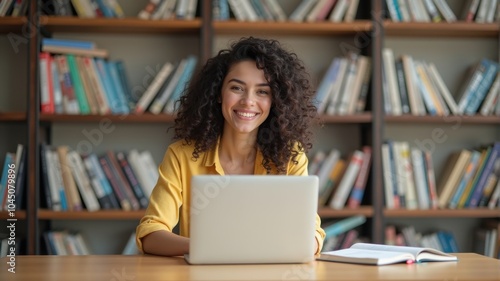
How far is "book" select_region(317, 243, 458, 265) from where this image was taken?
177 cm

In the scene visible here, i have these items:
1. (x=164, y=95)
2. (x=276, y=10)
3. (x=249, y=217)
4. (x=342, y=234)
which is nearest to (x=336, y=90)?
(x=276, y=10)

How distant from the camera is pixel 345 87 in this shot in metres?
3.31

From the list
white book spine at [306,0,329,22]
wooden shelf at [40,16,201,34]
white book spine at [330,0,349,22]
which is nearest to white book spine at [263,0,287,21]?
white book spine at [306,0,329,22]

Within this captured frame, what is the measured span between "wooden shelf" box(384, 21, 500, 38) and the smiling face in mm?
1147

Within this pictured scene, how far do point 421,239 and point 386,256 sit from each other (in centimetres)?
171

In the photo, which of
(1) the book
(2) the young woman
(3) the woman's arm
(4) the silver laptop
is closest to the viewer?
(4) the silver laptop

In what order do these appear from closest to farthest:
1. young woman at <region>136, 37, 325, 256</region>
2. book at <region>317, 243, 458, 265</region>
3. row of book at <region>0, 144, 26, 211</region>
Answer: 1. book at <region>317, 243, 458, 265</region>
2. young woman at <region>136, 37, 325, 256</region>
3. row of book at <region>0, 144, 26, 211</region>

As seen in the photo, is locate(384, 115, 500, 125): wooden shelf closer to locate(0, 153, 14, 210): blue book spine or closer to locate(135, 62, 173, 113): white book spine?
locate(135, 62, 173, 113): white book spine

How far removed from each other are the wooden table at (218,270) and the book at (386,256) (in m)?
0.03

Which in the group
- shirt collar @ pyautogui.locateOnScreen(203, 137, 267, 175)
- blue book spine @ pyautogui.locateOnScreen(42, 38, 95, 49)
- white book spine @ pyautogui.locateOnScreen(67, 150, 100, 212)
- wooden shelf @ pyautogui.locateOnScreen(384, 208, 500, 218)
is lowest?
wooden shelf @ pyautogui.locateOnScreen(384, 208, 500, 218)

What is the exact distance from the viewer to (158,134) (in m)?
3.46

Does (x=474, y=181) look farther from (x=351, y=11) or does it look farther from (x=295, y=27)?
(x=295, y=27)

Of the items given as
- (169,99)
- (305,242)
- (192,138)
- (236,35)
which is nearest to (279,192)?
(305,242)

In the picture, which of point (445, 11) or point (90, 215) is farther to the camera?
point (445, 11)
